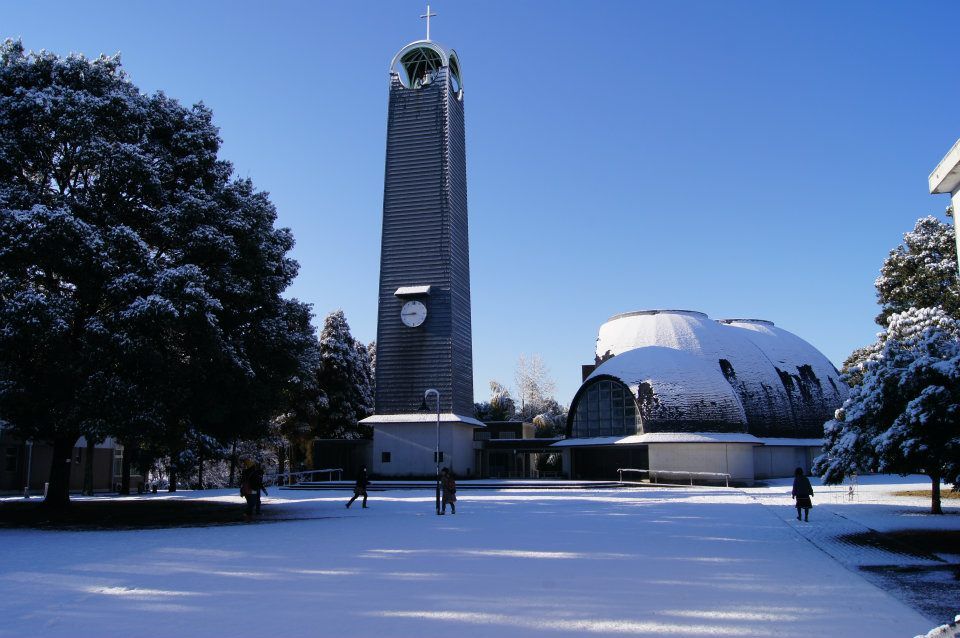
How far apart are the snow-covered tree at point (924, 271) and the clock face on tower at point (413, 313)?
82.2 feet

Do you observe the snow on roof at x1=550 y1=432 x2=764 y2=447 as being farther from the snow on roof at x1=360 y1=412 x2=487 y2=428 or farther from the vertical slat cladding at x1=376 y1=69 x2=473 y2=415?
the vertical slat cladding at x1=376 y1=69 x2=473 y2=415

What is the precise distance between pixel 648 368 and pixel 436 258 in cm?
1466

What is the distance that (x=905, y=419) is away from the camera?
1503 centimetres

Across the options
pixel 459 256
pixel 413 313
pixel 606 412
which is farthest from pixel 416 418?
pixel 606 412

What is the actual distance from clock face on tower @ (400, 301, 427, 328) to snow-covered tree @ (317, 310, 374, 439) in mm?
11682

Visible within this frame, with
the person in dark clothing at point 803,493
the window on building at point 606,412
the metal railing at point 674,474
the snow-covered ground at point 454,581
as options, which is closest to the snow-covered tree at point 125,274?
the snow-covered ground at point 454,581

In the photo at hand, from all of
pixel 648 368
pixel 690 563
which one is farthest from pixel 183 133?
pixel 648 368

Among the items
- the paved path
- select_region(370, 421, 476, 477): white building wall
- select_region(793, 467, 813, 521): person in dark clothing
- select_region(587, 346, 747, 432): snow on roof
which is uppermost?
select_region(587, 346, 747, 432): snow on roof

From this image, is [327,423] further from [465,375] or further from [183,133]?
[183,133]

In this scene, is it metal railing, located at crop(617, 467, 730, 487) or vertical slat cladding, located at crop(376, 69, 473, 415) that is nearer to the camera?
metal railing, located at crop(617, 467, 730, 487)

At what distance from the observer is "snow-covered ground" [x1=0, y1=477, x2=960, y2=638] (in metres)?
7.55

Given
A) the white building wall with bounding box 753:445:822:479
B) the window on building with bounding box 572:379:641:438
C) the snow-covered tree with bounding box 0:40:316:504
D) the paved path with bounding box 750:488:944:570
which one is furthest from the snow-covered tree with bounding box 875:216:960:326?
the snow-covered tree with bounding box 0:40:316:504

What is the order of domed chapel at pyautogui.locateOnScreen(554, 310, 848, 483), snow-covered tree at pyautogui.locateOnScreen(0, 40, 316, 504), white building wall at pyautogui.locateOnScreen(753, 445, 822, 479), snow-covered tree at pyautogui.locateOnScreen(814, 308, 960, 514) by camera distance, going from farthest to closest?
1. white building wall at pyautogui.locateOnScreen(753, 445, 822, 479)
2. domed chapel at pyautogui.locateOnScreen(554, 310, 848, 483)
3. snow-covered tree at pyautogui.locateOnScreen(0, 40, 316, 504)
4. snow-covered tree at pyautogui.locateOnScreen(814, 308, 960, 514)

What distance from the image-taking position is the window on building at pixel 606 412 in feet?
148
